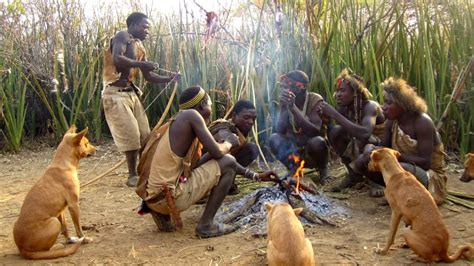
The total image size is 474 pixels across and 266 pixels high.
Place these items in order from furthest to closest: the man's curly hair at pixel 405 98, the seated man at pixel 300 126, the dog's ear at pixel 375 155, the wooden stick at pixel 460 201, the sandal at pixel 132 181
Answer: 1. the sandal at pixel 132 181
2. the seated man at pixel 300 126
3. the wooden stick at pixel 460 201
4. the man's curly hair at pixel 405 98
5. the dog's ear at pixel 375 155

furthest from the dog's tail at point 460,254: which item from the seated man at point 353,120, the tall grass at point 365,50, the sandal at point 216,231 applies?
the tall grass at point 365,50

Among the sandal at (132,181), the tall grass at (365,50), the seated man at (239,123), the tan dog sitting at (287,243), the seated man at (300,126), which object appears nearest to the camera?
the tan dog sitting at (287,243)

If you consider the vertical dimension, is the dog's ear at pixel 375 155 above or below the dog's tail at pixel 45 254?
above

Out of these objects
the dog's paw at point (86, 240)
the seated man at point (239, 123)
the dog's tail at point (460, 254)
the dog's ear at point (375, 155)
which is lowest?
the dog's paw at point (86, 240)

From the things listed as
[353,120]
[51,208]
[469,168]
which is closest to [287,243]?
[51,208]

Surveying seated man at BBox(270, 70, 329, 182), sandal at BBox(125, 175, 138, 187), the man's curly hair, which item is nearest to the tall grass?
seated man at BBox(270, 70, 329, 182)

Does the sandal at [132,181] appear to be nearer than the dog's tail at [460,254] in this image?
No

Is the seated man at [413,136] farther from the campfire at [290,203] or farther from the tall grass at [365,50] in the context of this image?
the tall grass at [365,50]

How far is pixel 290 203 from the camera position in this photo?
13.1ft

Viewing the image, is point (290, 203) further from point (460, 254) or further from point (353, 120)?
point (460, 254)

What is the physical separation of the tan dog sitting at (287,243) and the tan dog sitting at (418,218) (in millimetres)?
702

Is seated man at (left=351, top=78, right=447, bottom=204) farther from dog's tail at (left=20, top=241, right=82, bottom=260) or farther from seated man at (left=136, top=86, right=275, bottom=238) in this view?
dog's tail at (left=20, top=241, right=82, bottom=260)

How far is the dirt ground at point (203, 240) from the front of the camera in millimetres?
3328

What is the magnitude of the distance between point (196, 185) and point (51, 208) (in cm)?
101
